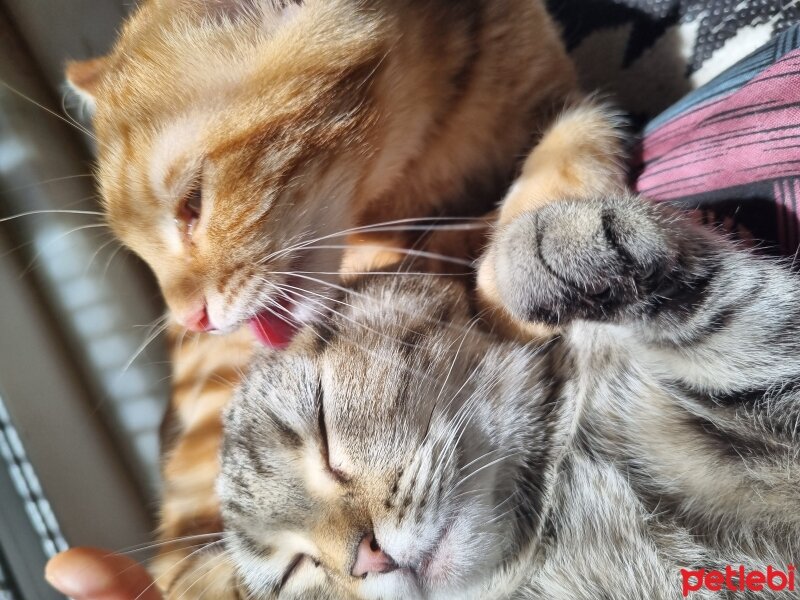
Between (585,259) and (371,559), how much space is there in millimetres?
422

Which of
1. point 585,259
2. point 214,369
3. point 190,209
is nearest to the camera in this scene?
point 585,259

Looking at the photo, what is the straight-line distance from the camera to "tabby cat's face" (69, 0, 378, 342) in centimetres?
87

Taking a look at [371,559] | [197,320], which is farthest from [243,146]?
[371,559]

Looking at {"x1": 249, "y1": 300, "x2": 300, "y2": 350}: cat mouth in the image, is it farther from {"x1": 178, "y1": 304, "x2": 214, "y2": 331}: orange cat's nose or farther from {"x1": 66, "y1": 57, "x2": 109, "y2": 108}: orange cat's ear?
{"x1": 66, "y1": 57, "x2": 109, "y2": 108}: orange cat's ear

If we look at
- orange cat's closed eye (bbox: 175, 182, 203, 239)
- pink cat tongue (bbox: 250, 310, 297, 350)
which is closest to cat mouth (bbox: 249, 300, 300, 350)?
Answer: pink cat tongue (bbox: 250, 310, 297, 350)

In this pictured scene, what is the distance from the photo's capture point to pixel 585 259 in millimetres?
685

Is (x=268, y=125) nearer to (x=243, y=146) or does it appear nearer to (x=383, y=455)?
(x=243, y=146)

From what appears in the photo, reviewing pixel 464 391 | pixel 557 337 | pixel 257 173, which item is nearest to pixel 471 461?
pixel 464 391

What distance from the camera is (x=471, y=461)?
80 centimetres

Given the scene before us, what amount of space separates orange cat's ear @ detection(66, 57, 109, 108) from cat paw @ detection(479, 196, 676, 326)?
76 cm

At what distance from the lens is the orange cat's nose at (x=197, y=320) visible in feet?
3.13

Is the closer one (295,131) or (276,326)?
(295,131)

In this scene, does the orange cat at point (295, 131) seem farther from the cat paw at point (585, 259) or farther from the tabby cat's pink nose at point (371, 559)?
the tabby cat's pink nose at point (371, 559)

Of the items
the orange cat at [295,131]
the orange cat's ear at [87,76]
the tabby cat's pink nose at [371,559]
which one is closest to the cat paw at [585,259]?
the orange cat at [295,131]
